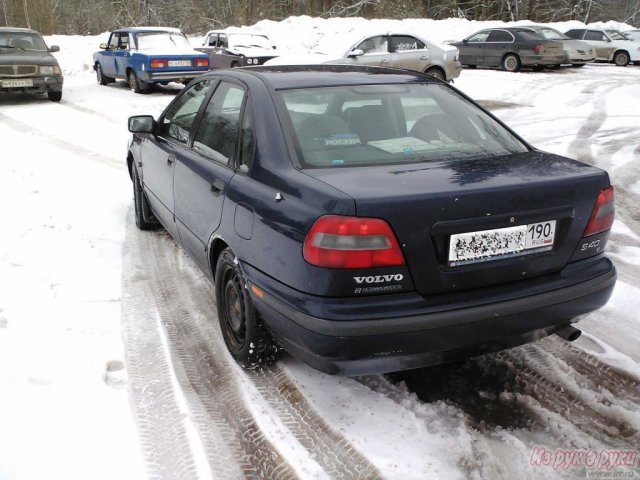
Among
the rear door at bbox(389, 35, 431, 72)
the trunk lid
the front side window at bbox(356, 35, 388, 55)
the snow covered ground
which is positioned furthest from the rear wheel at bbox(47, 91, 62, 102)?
the trunk lid

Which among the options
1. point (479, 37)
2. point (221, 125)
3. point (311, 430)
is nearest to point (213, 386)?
point (311, 430)

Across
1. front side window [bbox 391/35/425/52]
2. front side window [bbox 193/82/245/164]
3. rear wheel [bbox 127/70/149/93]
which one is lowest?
rear wheel [bbox 127/70/149/93]

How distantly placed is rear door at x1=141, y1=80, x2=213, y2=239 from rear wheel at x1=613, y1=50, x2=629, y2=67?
2273cm

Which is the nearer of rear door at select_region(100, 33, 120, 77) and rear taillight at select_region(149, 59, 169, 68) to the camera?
rear taillight at select_region(149, 59, 169, 68)

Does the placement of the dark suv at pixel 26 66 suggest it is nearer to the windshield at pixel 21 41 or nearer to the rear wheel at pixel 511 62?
the windshield at pixel 21 41

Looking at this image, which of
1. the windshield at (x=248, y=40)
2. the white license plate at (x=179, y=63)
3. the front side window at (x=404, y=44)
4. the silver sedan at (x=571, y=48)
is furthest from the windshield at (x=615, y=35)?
the white license plate at (x=179, y=63)

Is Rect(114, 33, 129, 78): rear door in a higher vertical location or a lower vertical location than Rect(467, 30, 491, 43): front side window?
lower

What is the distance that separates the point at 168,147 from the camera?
14.8 feet

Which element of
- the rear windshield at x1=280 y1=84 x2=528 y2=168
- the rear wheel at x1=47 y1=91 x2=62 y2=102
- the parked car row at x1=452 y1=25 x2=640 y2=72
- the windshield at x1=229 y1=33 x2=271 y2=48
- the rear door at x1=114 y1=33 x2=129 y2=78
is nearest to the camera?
the rear windshield at x1=280 y1=84 x2=528 y2=168

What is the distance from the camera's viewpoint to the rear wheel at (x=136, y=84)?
1559 centimetres

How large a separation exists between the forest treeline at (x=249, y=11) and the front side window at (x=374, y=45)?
25320mm

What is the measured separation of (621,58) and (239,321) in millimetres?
24117

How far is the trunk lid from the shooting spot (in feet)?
8.15

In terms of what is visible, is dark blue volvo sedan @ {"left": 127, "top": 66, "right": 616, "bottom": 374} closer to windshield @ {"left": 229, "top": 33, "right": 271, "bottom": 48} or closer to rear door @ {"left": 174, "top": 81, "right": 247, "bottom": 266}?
rear door @ {"left": 174, "top": 81, "right": 247, "bottom": 266}
